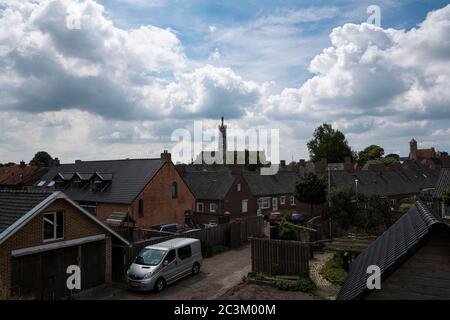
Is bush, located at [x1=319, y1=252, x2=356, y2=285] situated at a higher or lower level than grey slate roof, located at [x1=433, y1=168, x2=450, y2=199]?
lower

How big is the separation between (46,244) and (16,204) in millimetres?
2185

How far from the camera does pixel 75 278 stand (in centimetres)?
1605

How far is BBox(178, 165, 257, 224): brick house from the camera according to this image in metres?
40.1

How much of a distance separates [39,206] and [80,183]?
930 inches

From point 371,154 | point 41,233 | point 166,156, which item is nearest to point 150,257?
point 41,233

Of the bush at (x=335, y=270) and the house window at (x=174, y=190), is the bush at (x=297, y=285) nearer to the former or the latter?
the bush at (x=335, y=270)

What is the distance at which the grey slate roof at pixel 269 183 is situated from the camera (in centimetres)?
4716

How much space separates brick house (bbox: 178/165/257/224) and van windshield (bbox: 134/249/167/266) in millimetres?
20836

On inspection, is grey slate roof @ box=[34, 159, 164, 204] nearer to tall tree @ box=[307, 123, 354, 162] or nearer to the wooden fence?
the wooden fence

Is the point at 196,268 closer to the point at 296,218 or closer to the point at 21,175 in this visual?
the point at 296,218

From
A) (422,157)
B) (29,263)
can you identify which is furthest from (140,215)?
(422,157)

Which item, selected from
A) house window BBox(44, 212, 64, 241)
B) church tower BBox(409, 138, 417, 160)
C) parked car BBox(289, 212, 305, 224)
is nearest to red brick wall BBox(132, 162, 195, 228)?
parked car BBox(289, 212, 305, 224)

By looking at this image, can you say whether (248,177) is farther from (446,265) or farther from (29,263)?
(446,265)

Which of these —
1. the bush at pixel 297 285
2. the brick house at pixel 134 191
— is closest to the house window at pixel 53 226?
the bush at pixel 297 285
